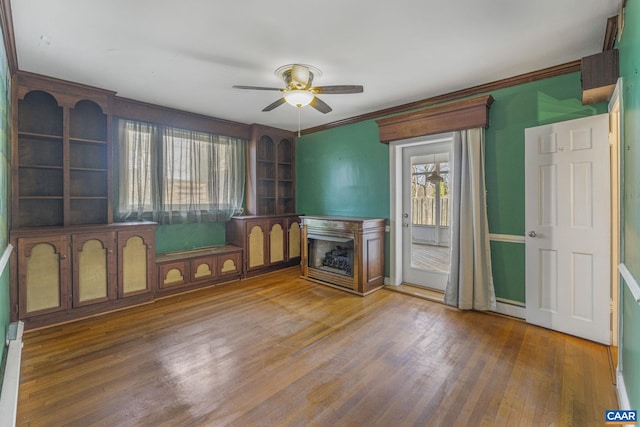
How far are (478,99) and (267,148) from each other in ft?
12.0

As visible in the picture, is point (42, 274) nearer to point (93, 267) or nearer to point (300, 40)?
point (93, 267)

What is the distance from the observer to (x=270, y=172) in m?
5.59

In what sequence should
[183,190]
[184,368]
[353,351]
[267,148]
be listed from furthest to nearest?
[267,148], [183,190], [353,351], [184,368]

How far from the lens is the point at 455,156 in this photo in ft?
11.4

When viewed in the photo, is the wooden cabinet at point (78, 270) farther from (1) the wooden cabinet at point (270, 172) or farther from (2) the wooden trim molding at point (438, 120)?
(2) the wooden trim molding at point (438, 120)

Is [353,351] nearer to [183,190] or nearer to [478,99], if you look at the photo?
[478,99]

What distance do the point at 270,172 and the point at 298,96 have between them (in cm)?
289

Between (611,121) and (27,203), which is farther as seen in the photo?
(27,203)

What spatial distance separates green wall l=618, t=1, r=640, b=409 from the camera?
1.50m

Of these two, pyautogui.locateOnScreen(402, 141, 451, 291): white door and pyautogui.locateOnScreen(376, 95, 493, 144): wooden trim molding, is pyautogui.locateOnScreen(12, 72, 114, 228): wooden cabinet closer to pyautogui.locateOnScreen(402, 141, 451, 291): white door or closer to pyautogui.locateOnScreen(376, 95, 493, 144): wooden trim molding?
pyautogui.locateOnScreen(376, 95, 493, 144): wooden trim molding

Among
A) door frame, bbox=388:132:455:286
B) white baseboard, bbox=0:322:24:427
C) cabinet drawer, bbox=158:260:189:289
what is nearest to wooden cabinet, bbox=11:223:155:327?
cabinet drawer, bbox=158:260:189:289

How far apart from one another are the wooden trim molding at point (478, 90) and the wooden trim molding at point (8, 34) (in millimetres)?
3785

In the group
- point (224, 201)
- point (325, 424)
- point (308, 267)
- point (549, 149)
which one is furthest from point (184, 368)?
point (549, 149)

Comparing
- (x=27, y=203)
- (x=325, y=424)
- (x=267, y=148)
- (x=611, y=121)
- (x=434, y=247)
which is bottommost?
(x=325, y=424)
